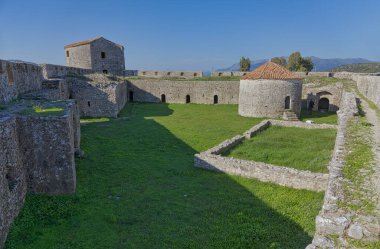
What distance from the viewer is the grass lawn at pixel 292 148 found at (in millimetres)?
10875

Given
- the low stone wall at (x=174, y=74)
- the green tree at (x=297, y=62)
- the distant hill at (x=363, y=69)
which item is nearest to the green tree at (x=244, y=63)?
the green tree at (x=297, y=62)

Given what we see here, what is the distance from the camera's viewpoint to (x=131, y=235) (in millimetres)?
6695

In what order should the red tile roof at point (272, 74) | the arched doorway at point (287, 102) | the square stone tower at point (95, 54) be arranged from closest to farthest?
1. the red tile roof at point (272, 74)
2. the arched doorway at point (287, 102)
3. the square stone tower at point (95, 54)

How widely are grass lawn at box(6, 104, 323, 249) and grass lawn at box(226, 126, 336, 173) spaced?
72.7 inches

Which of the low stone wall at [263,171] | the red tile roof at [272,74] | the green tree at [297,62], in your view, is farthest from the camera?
the green tree at [297,62]

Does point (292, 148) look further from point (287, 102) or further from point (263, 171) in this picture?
point (287, 102)

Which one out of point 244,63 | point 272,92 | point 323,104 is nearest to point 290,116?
point 272,92

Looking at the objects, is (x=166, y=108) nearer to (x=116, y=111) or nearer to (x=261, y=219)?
(x=116, y=111)

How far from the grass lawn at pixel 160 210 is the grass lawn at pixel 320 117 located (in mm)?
11760

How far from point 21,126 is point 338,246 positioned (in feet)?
24.9

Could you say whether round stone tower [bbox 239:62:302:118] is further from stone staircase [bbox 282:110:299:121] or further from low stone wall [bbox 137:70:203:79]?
low stone wall [bbox 137:70:203:79]

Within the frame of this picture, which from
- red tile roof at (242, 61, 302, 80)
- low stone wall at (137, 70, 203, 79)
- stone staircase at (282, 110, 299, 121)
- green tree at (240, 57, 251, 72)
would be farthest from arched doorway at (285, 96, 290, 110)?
green tree at (240, 57, 251, 72)

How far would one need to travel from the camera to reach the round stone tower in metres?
21.1

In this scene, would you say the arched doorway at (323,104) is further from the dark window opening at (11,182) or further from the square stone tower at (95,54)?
the dark window opening at (11,182)
